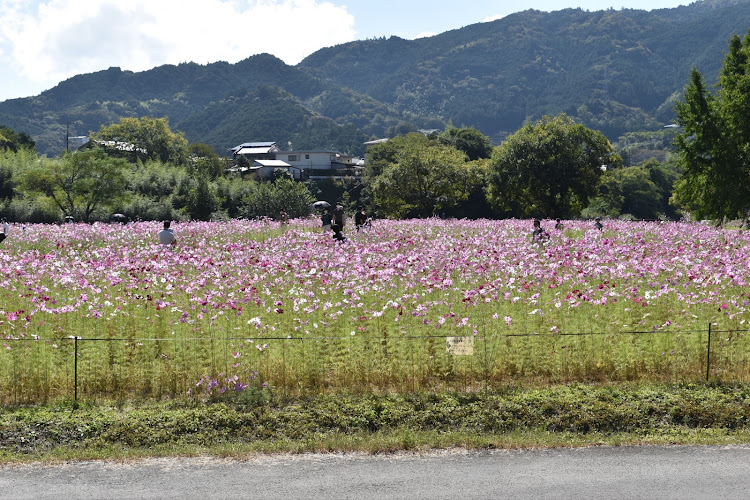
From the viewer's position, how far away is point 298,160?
146 metres

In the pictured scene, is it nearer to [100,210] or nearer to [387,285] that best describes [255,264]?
[387,285]

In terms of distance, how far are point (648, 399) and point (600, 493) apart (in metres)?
2.92

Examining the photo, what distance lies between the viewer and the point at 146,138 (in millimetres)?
105062

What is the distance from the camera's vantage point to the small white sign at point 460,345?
1007cm

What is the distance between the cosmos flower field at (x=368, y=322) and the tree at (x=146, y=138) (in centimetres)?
8839

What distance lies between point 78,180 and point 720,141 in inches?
1544

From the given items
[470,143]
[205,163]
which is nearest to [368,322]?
[470,143]

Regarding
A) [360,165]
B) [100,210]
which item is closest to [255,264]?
[100,210]

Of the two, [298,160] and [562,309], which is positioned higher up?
[298,160]

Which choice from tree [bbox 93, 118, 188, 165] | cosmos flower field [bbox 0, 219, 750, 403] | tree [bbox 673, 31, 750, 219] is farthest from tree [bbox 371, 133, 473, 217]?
tree [bbox 93, 118, 188, 165]

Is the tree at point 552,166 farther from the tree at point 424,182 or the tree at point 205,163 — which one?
the tree at point 205,163

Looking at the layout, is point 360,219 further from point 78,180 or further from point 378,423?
point 78,180

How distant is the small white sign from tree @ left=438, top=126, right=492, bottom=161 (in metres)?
87.0

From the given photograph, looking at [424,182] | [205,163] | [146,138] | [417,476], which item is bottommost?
[417,476]
